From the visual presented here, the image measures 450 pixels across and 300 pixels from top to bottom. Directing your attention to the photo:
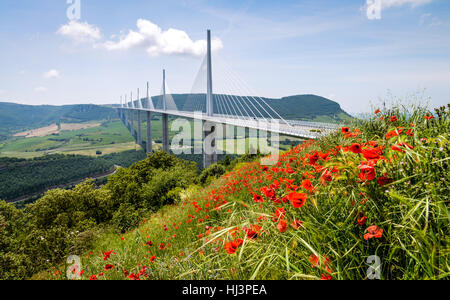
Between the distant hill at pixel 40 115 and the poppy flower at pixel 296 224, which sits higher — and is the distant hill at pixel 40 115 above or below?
above

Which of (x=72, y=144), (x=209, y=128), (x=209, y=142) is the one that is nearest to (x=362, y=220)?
(x=209, y=128)

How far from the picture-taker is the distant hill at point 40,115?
14304 cm

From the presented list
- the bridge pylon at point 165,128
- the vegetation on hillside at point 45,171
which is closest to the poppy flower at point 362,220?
the bridge pylon at point 165,128

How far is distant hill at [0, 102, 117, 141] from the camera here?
143038 millimetres

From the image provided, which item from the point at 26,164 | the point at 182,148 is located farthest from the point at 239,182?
the point at 26,164

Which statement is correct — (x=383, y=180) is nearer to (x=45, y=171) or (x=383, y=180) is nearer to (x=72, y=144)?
(x=45, y=171)

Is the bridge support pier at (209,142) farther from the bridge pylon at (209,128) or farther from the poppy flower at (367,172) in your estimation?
the poppy flower at (367,172)

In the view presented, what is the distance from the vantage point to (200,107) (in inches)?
1172

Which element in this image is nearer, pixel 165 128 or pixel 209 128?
pixel 209 128

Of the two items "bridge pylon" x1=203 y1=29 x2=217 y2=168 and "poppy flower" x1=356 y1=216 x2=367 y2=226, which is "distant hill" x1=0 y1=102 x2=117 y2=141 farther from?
"poppy flower" x1=356 y1=216 x2=367 y2=226

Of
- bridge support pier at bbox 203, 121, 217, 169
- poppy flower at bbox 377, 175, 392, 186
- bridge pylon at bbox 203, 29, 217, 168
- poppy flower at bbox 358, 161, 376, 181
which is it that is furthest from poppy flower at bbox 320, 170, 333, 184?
bridge support pier at bbox 203, 121, 217, 169

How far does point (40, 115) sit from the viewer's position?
165000 mm

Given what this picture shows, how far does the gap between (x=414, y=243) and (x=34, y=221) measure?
15.9 metres
